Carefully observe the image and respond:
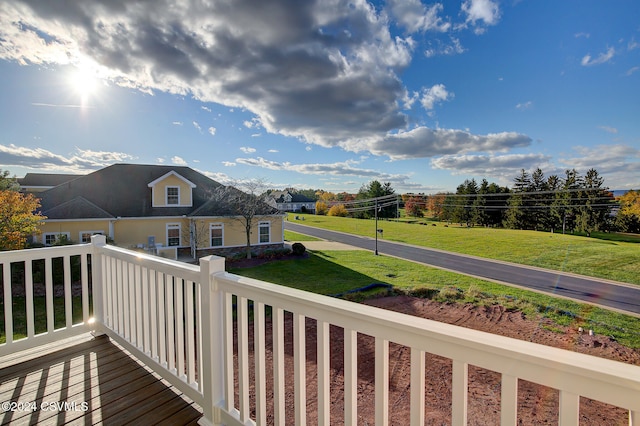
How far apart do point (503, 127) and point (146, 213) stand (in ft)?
58.9

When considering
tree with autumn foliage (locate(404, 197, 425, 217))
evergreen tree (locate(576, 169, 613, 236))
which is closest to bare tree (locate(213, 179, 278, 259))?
tree with autumn foliage (locate(404, 197, 425, 217))

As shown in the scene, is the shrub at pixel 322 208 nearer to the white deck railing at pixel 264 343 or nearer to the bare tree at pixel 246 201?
the bare tree at pixel 246 201

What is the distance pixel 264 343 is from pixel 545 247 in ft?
54.4

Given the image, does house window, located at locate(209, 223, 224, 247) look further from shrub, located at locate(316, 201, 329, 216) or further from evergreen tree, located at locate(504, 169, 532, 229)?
shrub, located at locate(316, 201, 329, 216)

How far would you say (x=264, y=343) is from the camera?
125 centimetres

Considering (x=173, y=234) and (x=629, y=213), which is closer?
(x=629, y=213)

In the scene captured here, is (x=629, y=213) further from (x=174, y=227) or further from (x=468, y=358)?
(x=174, y=227)

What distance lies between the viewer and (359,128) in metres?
16.8

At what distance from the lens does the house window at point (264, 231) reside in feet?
41.4

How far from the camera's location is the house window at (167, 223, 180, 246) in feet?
35.7

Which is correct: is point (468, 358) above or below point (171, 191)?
below

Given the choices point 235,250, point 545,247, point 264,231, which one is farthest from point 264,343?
point 545,247

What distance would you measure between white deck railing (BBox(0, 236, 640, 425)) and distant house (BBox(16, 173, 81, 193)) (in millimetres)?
14669

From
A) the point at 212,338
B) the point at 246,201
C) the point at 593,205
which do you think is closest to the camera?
the point at 212,338
